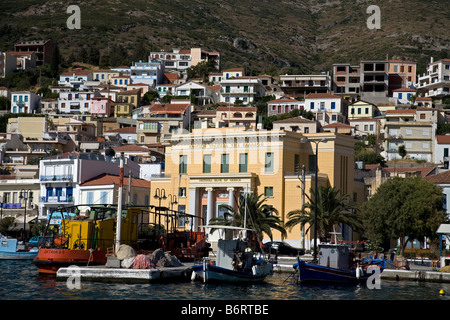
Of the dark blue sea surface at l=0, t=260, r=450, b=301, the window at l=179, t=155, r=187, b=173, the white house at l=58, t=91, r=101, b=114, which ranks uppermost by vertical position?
the white house at l=58, t=91, r=101, b=114

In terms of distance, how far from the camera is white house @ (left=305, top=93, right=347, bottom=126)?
132375 mm

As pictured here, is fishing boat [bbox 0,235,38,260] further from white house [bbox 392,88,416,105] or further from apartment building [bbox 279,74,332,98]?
white house [bbox 392,88,416,105]

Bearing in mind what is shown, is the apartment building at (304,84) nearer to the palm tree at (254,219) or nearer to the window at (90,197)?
the window at (90,197)

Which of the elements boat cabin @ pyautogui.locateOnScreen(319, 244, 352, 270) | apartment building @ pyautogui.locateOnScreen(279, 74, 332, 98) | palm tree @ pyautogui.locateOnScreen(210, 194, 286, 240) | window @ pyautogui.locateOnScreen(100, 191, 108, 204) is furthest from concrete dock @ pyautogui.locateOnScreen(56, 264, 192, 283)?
apartment building @ pyautogui.locateOnScreen(279, 74, 332, 98)

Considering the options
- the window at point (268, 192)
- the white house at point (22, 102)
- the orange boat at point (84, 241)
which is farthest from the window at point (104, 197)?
the white house at point (22, 102)

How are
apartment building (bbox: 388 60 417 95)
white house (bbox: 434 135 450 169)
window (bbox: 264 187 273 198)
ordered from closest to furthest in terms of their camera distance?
window (bbox: 264 187 273 198) → white house (bbox: 434 135 450 169) → apartment building (bbox: 388 60 417 95)

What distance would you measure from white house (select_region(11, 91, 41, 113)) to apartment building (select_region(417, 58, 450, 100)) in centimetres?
7754

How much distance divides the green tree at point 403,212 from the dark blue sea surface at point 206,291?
13.9 metres

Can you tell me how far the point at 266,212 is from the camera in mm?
64125

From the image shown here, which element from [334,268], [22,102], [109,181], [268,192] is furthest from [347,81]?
[334,268]

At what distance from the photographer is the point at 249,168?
7175cm

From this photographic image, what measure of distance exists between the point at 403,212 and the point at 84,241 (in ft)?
81.1
